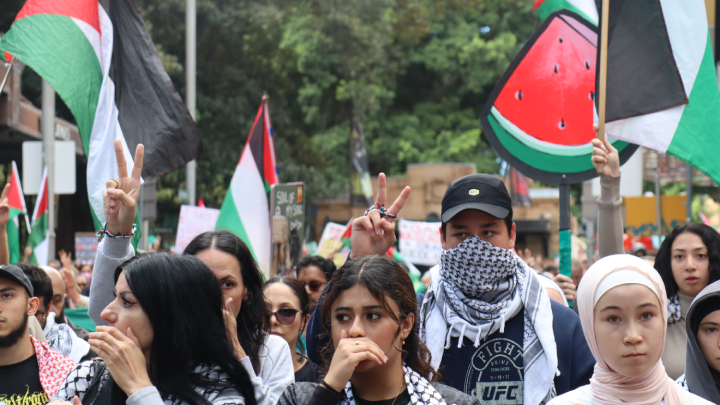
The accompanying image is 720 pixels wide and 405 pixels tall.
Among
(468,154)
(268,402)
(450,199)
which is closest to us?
(268,402)

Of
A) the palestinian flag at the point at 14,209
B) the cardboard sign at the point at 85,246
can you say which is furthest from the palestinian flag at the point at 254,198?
the cardboard sign at the point at 85,246

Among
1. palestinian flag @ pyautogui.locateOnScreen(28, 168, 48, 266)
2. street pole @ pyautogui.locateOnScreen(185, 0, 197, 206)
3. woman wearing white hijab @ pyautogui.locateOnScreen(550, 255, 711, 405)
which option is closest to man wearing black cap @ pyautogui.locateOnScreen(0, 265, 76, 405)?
woman wearing white hijab @ pyautogui.locateOnScreen(550, 255, 711, 405)

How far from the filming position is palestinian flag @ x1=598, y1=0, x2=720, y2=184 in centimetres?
456

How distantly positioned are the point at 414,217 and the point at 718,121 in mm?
21422

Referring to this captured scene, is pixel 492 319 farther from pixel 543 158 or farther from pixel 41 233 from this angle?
pixel 41 233

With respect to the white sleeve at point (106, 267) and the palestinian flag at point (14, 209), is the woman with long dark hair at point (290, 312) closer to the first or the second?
the white sleeve at point (106, 267)

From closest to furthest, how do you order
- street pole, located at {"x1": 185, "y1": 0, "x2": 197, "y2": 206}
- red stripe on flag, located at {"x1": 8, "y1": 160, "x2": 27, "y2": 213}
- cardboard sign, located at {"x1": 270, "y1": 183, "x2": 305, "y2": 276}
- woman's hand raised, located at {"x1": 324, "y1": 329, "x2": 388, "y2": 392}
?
1. woman's hand raised, located at {"x1": 324, "y1": 329, "x2": 388, "y2": 392}
2. cardboard sign, located at {"x1": 270, "y1": 183, "x2": 305, "y2": 276}
3. red stripe on flag, located at {"x1": 8, "y1": 160, "x2": 27, "y2": 213}
4. street pole, located at {"x1": 185, "y1": 0, "x2": 197, "y2": 206}

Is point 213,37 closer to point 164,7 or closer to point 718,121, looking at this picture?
point 164,7

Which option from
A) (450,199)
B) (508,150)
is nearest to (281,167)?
(508,150)

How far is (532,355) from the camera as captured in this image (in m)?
2.93

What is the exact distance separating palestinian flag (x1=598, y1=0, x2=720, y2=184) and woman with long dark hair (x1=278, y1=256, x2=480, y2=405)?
2.45 meters

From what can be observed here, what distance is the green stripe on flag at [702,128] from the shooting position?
451cm

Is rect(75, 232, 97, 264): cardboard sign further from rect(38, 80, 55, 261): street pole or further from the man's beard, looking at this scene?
the man's beard

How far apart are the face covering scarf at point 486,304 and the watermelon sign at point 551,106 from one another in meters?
1.72
